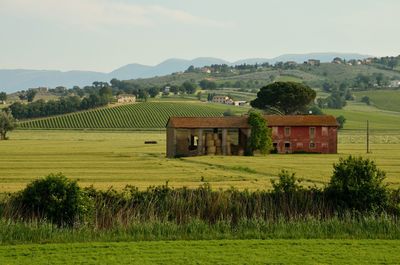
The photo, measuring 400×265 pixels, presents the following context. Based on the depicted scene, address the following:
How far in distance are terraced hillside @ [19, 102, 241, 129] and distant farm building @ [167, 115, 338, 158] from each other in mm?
90936

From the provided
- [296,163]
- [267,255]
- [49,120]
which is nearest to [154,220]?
[267,255]

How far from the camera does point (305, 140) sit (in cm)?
8188

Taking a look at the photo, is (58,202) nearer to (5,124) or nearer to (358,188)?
(358,188)

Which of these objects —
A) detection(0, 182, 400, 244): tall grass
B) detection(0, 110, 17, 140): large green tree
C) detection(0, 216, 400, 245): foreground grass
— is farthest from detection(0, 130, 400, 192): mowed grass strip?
detection(0, 110, 17, 140): large green tree

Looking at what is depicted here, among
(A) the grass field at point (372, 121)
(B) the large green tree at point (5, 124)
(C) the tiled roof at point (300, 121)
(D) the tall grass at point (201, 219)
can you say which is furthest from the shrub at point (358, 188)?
(A) the grass field at point (372, 121)

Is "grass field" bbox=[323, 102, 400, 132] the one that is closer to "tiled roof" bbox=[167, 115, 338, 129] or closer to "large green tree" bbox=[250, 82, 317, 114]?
"large green tree" bbox=[250, 82, 317, 114]

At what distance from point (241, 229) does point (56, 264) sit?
25.5 ft

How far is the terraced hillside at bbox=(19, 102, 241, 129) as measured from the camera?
171 meters

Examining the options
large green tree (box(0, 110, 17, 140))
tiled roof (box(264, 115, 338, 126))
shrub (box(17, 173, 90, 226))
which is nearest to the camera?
shrub (box(17, 173, 90, 226))

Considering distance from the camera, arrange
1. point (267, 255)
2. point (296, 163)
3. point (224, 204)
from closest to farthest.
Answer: point (267, 255)
point (224, 204)
point (296, 163)

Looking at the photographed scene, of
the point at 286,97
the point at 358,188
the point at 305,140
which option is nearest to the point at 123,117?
the point at 286,97

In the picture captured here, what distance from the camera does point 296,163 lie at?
205 feet

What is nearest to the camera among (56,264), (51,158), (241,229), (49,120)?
(56,264)

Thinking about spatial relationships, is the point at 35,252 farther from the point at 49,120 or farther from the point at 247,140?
the point at 49,120
